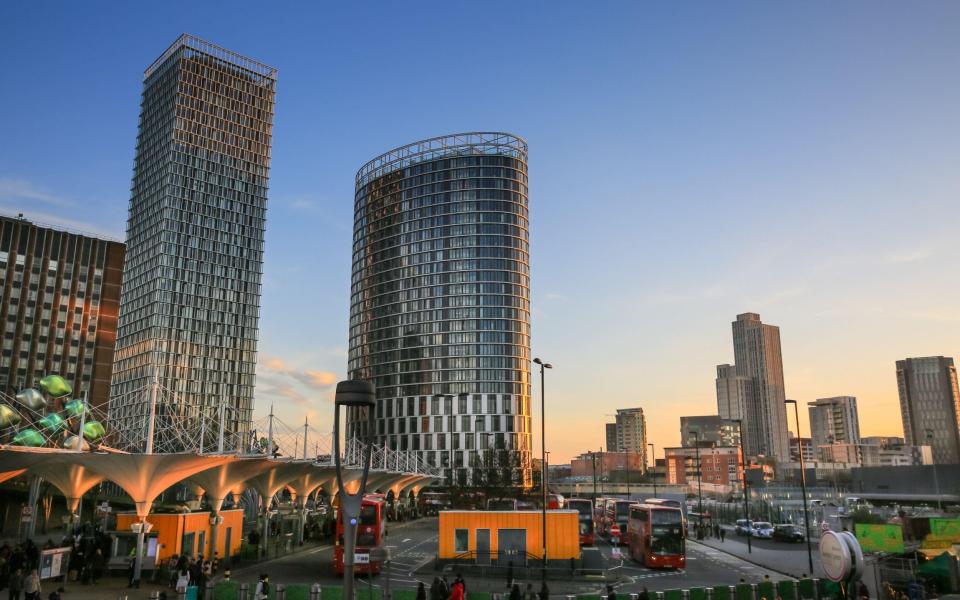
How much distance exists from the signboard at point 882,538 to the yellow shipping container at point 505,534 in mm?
15072

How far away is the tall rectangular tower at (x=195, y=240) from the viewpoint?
14762 cm

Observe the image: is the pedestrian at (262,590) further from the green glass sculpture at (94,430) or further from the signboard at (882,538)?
the signboard at (882,538)

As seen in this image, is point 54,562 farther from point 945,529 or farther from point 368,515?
point 945,529

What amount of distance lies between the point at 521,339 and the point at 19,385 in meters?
95.6

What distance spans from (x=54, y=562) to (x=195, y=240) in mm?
127701

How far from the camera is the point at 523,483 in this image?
146625 millimetres

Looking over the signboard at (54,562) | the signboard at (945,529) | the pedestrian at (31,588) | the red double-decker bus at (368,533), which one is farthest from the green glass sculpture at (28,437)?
the signboard at (945,529)

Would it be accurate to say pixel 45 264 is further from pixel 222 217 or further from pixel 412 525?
pixel 412 525

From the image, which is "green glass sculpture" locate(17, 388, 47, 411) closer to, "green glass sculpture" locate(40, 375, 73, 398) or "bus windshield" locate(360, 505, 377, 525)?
"green glass sculpture" locate(40, 375, 73, 398)

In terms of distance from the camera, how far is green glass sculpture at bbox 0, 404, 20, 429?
120ft

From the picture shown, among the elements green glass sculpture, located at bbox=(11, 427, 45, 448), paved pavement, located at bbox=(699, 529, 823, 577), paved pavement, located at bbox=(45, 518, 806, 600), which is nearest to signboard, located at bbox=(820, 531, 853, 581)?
paved pavement, located at bbox=(45, 518, 806, 600)

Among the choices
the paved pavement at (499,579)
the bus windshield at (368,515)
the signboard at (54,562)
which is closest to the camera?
the signboard at (54,562)

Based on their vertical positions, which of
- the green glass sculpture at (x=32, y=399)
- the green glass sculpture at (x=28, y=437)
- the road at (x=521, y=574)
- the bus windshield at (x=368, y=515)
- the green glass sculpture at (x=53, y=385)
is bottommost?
the road at (x=521, y=574)

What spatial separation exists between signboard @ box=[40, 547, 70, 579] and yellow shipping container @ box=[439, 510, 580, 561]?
1792 cm
